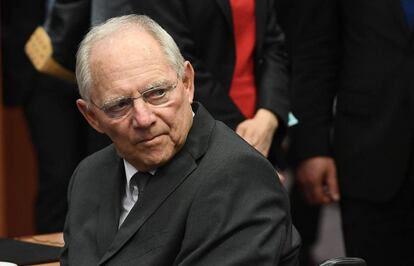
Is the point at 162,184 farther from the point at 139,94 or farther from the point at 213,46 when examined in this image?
the point at 213,46

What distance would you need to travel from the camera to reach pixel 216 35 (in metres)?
3.74

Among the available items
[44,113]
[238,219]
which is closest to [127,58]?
[238,219]

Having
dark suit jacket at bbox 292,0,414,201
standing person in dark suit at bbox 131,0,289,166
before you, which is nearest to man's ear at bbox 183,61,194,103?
standing person in dark suit at bbox 131,0,289,166

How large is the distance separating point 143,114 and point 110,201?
1.06ft

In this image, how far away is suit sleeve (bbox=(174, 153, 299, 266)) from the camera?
263 centimetres

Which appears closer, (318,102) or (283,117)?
(283,117)

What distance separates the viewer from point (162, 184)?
282 cm

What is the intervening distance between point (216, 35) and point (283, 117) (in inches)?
14.9

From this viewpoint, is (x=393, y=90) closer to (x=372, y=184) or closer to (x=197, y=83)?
(x=372, y=184)

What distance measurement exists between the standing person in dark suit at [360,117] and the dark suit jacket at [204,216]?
117 centimetres

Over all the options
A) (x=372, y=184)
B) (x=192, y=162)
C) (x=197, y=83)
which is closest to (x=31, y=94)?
(x=197, y=83)

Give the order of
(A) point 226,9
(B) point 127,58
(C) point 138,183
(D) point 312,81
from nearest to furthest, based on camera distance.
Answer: (B) point 127,58
(C) point 138,183
(A) point 226,9
(D) point 312,81

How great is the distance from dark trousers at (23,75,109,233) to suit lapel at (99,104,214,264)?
193 centimetres

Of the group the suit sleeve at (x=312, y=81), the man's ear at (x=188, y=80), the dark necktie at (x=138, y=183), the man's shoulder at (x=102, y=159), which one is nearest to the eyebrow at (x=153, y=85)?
the man's ear at (x=188, y=80)
